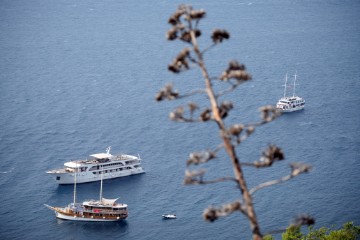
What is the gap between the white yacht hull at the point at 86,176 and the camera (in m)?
115

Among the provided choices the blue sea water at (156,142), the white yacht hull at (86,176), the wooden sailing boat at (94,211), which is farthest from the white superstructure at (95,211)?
the white yacht hull at (86,176)

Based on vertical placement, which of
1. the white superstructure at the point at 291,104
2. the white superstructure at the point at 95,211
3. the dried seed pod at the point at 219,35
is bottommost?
the dried seed pod at the point at 219,35

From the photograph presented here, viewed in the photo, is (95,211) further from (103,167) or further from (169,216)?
(103,167)

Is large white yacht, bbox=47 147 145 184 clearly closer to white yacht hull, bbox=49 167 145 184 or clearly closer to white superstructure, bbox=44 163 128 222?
white yacht hull, bbox=49 167 145 184

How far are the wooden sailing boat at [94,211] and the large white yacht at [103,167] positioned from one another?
11.2 meters

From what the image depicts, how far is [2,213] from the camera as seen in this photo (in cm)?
10019

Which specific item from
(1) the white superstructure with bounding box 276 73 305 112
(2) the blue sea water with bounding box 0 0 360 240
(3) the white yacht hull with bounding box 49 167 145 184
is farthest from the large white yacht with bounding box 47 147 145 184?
(1) the white superstructure with bounding box 276 73 305 112

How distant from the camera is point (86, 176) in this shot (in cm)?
12106

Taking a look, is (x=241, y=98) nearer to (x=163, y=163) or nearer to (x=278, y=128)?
(x=278, y=128)

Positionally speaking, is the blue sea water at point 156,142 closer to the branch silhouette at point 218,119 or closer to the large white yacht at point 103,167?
the large white yacht at point 103,167

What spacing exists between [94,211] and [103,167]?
18113 millimetres

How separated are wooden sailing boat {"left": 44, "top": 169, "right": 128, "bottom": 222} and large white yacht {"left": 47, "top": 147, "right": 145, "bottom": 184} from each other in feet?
Result: 36.7

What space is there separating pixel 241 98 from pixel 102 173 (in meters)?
49.3

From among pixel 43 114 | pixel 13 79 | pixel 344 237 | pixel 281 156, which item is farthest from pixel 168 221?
pixel 13 79
